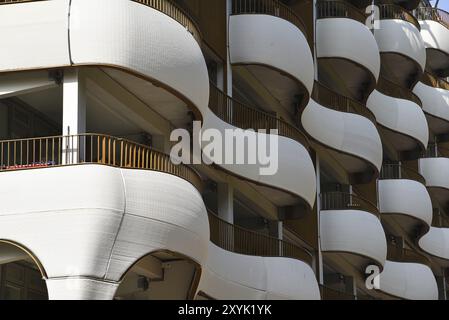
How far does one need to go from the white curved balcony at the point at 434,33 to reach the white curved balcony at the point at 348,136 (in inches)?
524

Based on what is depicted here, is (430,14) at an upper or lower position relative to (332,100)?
upper

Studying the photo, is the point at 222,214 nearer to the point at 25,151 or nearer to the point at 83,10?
the point at 25,151

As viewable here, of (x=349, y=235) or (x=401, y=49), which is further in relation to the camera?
(x=401, y=49)

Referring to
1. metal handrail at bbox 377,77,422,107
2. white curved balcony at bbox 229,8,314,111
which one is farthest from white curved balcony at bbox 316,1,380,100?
white curved balcony at bbox 229,8,314,111

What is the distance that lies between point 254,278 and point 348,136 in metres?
10.3

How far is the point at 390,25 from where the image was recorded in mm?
48000

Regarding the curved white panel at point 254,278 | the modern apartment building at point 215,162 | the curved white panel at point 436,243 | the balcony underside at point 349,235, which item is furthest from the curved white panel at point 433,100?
the curved white panel at point 254,278

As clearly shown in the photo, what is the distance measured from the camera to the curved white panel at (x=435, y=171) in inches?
2056

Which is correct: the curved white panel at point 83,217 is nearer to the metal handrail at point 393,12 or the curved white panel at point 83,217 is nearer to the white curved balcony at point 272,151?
the white curved balcony at point 272,151

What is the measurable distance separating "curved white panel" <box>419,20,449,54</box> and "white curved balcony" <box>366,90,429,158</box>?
5.88 meters

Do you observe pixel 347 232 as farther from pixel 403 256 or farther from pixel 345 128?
pixel 403 256

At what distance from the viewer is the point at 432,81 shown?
54.8 meters

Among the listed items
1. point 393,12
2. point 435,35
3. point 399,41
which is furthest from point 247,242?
point 435,35
